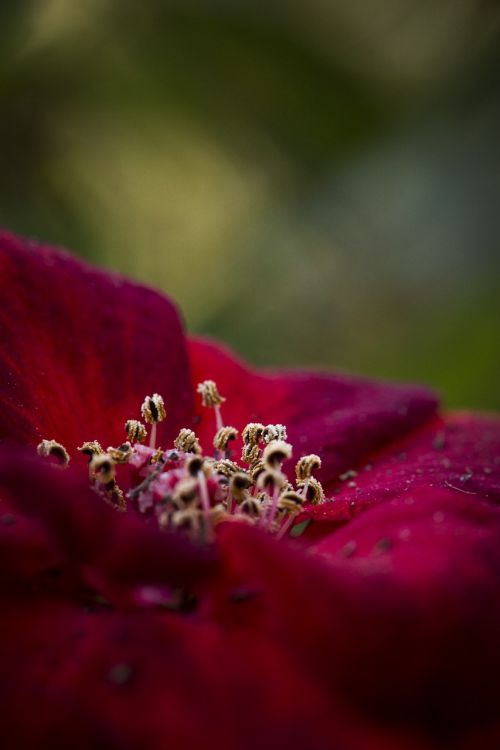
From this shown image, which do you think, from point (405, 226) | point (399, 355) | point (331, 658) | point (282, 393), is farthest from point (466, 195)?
point (331, 658)

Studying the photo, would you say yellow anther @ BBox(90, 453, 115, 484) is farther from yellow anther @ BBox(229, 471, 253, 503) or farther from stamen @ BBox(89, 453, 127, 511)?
yellow anther @ BBox(229, 471, 253, 503)

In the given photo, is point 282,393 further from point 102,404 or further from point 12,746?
point 12,746

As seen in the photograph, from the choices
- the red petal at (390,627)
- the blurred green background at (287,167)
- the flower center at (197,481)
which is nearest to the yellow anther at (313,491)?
the flower center at (197,481)

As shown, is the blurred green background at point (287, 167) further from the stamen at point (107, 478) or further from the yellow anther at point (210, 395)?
the stamen at point (107, 478)

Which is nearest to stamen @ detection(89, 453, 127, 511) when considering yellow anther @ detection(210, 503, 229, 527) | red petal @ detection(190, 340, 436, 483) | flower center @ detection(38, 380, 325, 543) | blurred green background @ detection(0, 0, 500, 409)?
flower center @ detection(38, 380, 325, 543)

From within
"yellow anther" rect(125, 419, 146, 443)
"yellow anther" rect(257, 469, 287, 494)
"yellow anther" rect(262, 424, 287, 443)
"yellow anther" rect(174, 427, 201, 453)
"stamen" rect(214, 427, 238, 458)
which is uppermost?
"yellow anther" rect(262, 424, 287, 443)
